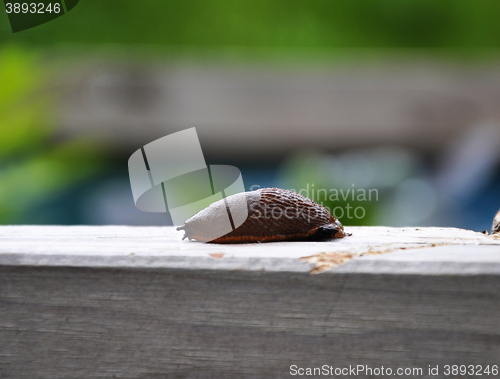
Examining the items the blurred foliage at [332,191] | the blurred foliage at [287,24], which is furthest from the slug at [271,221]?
the blurred foliage at [287,24]

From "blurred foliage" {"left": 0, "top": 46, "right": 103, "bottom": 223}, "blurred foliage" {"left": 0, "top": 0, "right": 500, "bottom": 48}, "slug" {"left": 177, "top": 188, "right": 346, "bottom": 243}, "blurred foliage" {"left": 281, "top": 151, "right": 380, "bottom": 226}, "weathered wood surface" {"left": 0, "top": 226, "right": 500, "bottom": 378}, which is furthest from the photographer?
"blurred foliage" {"left": 0, "top": 0, "right": 500, "bottom": 48}

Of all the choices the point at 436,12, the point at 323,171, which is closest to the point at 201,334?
the point at 323,171

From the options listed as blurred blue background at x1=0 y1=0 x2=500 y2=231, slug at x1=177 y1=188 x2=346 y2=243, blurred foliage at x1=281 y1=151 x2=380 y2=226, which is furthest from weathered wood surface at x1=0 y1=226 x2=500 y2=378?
blurred blue background at x1=0 y1=0 x2=500 y2=231

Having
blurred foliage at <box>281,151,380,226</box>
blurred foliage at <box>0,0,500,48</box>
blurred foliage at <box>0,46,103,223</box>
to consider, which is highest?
blurred foliage at <box>0,0,500,48</box>

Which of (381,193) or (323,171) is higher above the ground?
(323,171)

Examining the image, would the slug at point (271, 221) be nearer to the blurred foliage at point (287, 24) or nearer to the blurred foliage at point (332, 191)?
the blurred foliage at point (332, 191)

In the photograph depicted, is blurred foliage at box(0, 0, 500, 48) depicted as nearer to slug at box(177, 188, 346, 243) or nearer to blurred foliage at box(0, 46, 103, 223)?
blurred foliage at box(0, 46, 103, 223)

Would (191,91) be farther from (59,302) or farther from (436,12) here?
(59,302)

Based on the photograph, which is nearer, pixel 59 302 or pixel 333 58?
pixel 59 302
